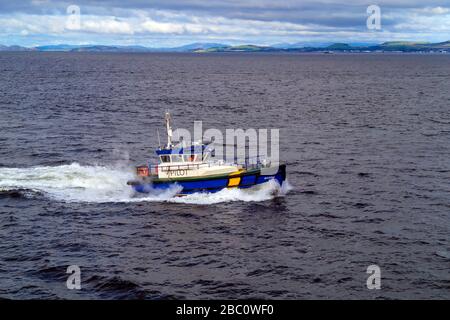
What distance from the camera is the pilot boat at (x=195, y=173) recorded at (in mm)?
48438

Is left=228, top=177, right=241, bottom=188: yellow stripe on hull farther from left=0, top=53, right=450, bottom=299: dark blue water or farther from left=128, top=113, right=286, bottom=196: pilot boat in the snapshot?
left=0, top=53, right=450, bottom=299: dark blue water

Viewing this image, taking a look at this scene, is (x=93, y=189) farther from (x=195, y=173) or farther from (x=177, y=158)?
(x=195, y=173)

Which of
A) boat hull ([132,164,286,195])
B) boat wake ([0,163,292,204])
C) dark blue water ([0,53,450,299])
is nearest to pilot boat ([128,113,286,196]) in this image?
boat hull ([132,164,286,195])

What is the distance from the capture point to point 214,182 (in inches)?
1908

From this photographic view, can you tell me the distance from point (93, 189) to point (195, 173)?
10145mm

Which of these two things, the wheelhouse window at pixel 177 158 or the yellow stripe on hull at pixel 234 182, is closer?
the yellow stripe on hull at pixel 234 182

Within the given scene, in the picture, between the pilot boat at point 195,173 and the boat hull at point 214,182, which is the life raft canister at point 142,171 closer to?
the pilot boat at point 195,173

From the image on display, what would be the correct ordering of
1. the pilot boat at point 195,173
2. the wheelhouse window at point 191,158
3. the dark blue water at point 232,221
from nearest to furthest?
the dark blue water at point 232,221
the pilot boat at point 195,173
the wheelhouse window at point 191,158

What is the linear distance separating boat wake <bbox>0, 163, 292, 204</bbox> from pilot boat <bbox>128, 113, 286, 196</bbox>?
565 millimetres

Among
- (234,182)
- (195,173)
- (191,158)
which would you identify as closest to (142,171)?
(191,158)

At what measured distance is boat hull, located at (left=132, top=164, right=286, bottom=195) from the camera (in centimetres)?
4828

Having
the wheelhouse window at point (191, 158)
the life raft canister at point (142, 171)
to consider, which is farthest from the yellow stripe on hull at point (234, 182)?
the life raft canister at point (142, 171)
